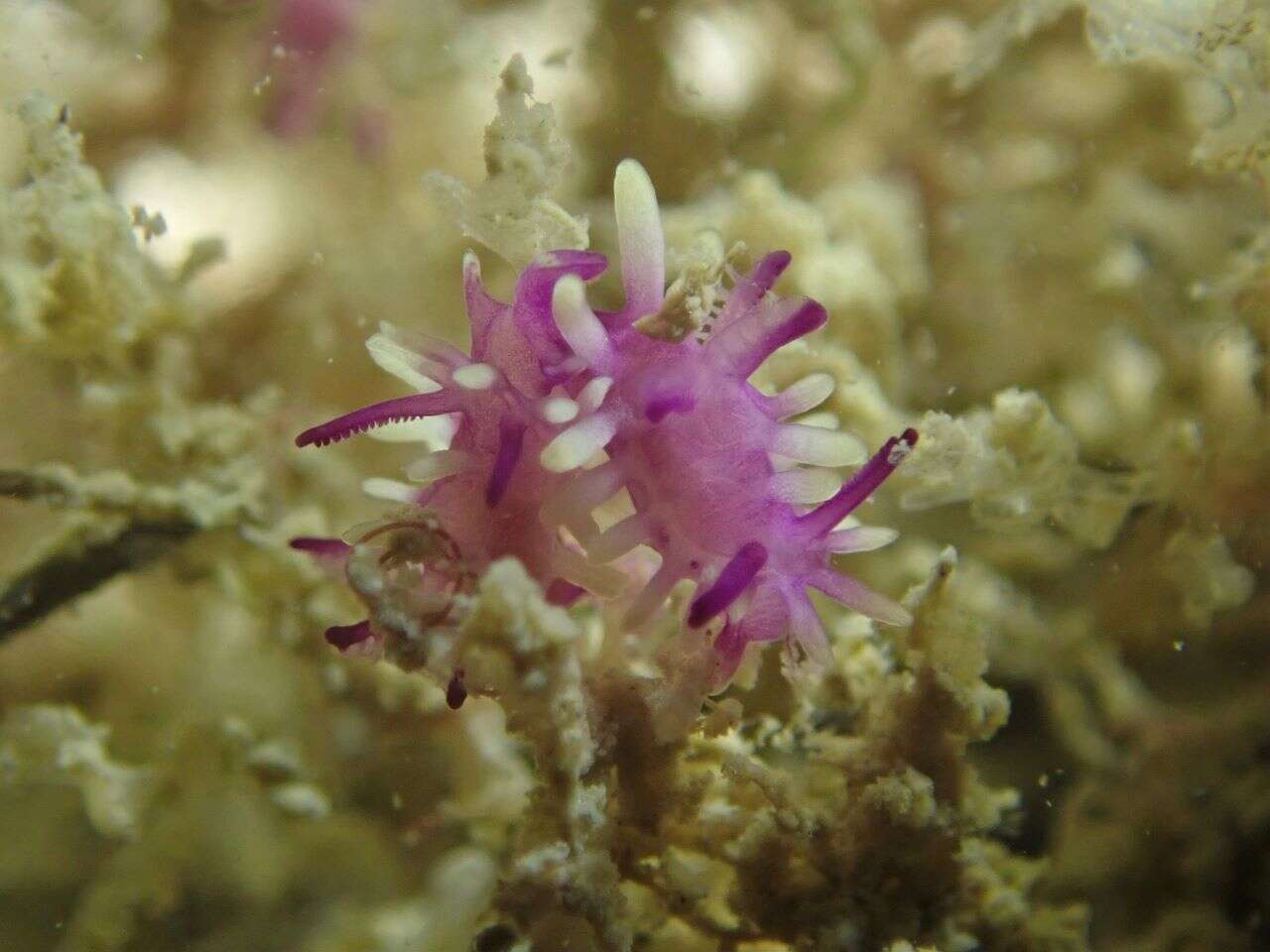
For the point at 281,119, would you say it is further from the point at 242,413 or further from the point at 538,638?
the point at 538,638

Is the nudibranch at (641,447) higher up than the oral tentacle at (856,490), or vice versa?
the nudibranch at (641,447)

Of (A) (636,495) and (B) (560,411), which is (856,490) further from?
(B) (560,411)

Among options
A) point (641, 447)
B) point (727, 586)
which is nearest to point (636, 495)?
point (641, 447)

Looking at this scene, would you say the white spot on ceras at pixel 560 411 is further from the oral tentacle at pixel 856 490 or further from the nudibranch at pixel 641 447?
the oral tentacle at pixel 856 490

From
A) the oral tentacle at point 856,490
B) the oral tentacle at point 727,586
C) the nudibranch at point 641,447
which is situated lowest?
the oral tentacle at point 727,586

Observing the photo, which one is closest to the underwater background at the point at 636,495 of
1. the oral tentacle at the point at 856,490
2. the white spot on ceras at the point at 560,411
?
the oral tentacle at the point at 856,490

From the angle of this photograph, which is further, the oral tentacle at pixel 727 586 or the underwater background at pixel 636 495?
the underwater background at pixel 636 495

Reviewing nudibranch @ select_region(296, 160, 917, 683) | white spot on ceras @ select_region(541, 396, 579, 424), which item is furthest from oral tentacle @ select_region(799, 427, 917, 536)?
white spot on ceras @ select_region(541, 396, 579, 424)
